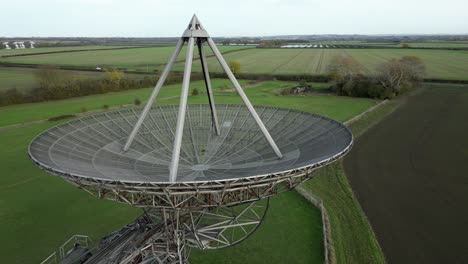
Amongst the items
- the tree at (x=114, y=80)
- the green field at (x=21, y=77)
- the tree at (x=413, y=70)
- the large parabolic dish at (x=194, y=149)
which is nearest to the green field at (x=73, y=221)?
the large parabolic dish at (x=194, y=149)

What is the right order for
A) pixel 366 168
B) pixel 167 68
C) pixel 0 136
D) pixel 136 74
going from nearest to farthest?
pixel 167 68 → pixel 366 168 → pixel 0 136 → pixel 136 74

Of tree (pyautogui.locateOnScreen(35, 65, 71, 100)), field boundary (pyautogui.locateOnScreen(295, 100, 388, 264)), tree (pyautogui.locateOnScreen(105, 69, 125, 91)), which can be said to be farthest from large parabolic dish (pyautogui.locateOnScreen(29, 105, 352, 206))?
tree (pyautogui.locateOnScreen(105, 69, 125, 91))

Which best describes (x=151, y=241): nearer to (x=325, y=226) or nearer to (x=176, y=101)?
(x=325, y=226)

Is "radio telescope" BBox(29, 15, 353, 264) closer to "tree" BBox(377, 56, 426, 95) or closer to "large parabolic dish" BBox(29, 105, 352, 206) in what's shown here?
"large parabolic dish" BBox(29, 105, 352, 206)

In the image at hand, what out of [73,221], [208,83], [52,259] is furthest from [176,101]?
[52,259]

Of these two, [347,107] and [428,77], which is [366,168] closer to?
[347,107]

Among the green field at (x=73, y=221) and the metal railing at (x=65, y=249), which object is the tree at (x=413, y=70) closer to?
the green field at (x=73, y=221)

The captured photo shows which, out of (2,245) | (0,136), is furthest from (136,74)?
(2,245)
